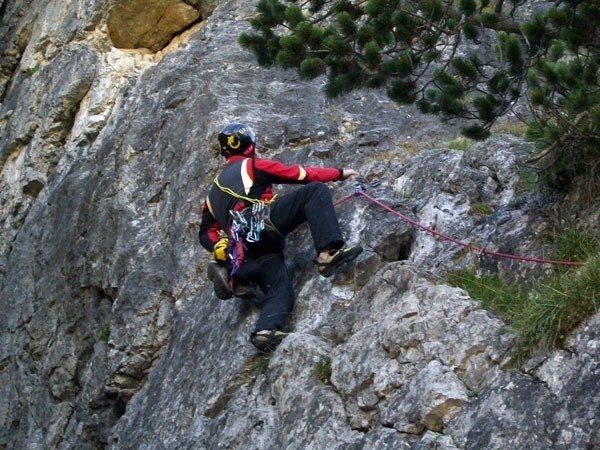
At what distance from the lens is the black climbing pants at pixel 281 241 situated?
31.4 feet

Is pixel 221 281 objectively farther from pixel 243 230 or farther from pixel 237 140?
pixel 237 140

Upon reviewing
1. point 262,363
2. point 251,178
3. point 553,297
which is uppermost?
point 553,297

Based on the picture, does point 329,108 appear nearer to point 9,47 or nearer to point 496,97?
point 496,97

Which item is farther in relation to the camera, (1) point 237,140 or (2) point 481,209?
(1) point 237,140

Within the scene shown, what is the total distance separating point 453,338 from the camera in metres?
7.89

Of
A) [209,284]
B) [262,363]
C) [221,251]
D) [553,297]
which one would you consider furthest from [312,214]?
[553,297]

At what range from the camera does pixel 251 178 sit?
10.2 meters

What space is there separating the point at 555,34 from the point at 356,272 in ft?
8.88

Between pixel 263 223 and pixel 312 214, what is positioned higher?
pixel 312 214

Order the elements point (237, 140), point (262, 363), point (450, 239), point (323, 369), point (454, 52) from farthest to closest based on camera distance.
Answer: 1. point (237, 140)
2. point (262, 363)
3. point (450, 239)
4. point (454, 52)
5. point (323, 369)

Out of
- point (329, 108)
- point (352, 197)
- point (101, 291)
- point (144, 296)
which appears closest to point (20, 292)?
point (101, 291)

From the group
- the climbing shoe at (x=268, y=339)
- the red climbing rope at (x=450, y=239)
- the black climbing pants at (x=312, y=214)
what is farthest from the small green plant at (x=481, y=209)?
the climbing shoe at (x=268, y=339)

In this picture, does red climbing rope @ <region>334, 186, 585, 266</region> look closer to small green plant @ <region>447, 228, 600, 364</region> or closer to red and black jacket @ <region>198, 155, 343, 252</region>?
small green plant @ <region>447, 228, 600, 364</region>

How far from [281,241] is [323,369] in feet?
6.31
